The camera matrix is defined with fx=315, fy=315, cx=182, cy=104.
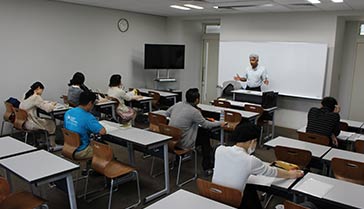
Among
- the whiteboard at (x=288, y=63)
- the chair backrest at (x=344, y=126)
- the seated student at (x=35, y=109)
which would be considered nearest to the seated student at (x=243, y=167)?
the chair backrest at (x=344, y=126)

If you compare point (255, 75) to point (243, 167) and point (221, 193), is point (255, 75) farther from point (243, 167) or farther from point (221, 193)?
point (221, 193)

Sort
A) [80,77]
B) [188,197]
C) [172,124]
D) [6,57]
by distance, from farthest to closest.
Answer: [6,57]
[80,77]
[172,124]
[188,197]

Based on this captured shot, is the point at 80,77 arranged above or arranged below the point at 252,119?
above

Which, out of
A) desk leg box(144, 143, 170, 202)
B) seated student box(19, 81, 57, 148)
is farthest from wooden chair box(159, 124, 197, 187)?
seated student box(19, 81, 57, 148)

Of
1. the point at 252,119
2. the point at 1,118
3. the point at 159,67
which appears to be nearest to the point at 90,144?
the point at 252,119

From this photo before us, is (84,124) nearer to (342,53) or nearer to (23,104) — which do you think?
(23,104)

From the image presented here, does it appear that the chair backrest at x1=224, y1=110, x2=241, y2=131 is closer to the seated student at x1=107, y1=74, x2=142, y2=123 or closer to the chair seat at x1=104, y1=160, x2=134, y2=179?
the seated student at x1=107, y1=74, x2=142, y2=123

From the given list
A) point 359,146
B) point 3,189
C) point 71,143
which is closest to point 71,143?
point 71,143

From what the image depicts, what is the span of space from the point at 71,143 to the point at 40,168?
3.35 feet

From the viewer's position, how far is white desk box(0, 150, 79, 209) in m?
2.53

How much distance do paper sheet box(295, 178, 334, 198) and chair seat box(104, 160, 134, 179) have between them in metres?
1.77

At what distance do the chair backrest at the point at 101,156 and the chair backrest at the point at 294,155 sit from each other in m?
1.81

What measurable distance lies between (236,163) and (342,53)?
625cm

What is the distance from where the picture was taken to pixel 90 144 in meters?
3.78
